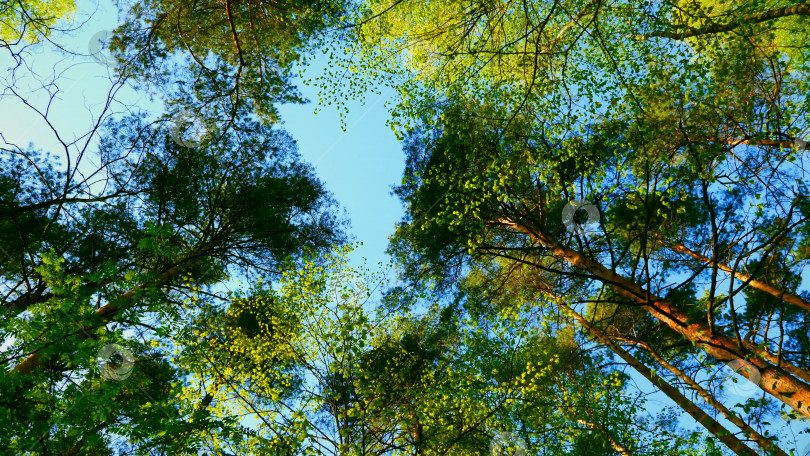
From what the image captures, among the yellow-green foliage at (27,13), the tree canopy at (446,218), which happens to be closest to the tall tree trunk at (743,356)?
the tree canopy at (446,218)

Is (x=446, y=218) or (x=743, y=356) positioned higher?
(x=446, y=218)

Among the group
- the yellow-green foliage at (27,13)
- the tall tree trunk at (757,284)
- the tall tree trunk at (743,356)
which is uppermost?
the yellow-green foliage at (27,13)

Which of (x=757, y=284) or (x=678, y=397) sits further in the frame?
(x=678, y=397)

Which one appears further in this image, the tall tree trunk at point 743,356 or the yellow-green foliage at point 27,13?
the yellow-green foliage at point 27,13

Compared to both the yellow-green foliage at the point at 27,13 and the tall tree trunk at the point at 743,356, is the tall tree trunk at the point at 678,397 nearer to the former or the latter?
the tall tree trunk at the point at 743,356

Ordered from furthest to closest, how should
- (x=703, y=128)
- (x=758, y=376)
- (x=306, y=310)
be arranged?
(x=306, y=310)
(x=703, y=128)
(x=758, y=376)

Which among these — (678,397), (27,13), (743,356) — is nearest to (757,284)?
(678,397)

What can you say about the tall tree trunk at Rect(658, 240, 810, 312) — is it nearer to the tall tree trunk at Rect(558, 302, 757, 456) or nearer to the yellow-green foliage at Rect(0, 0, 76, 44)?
the tall tree trunk at Rect(558, 302, 757, 456)

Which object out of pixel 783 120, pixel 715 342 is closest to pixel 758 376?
pixel 715 342

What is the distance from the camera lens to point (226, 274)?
343 inches

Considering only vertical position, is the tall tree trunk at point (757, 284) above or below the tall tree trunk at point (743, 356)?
above

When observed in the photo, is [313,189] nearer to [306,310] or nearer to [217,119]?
[217,119]

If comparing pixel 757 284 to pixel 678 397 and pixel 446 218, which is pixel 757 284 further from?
pixel 446 218

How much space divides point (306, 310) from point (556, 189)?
489cm
